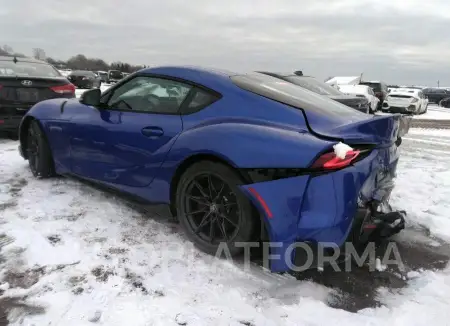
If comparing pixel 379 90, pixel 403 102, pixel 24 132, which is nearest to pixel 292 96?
pixel 24 132

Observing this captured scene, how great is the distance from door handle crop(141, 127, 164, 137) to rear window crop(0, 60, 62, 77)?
4.59 m

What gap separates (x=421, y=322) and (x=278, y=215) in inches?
38.3

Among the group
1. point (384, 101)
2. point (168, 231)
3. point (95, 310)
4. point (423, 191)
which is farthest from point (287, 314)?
point (384, 101)

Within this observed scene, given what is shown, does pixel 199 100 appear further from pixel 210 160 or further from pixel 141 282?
pixel 141 282

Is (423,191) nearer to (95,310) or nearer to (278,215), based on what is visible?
(278,215)

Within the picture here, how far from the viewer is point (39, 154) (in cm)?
457

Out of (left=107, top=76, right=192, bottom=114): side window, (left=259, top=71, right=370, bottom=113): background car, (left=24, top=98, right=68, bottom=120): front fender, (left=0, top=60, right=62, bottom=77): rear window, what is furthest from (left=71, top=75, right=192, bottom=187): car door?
(left=259, top=71, right=370, bottom=113): background car

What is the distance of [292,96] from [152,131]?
3.58 feet

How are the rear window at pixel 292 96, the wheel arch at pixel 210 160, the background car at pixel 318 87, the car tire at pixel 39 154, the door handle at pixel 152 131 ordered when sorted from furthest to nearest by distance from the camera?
the background car at pixel 318 87 → the car tire at pixel 39 154 → the door handle at pixel 152 131 → the rear window at pixel 292 96 → the wheel arch at pixel 210 160

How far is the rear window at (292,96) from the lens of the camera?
9.38 ft

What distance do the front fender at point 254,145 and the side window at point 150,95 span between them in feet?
1.32

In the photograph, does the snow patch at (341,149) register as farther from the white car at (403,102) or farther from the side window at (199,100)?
the white car at (403,102)

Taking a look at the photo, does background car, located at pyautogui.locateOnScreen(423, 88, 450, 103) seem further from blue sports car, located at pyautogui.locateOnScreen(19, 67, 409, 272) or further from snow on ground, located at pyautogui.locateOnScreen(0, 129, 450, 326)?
blue sports car, located at pyautogui.locateOnScreen(19, 67, 409, 272)

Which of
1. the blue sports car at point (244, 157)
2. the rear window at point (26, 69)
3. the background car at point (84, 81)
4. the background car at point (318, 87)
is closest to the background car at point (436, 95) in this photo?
the background car at point (84, 81)
